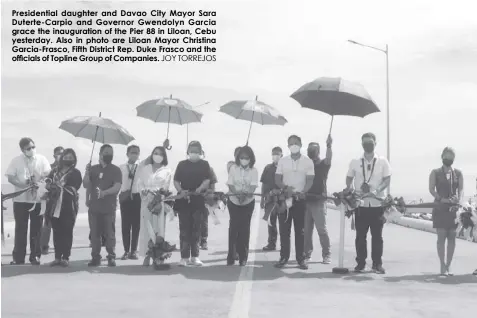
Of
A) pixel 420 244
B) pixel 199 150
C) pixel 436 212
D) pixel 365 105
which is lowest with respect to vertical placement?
pixel 420 244

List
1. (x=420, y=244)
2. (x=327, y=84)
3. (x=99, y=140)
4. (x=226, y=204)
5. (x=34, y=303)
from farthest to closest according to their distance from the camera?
1. (x=420, y=244)
2. (x=99, y=140)
3. (x=226, y=204)
4. (x=327, y=84)
5. (x=34, y=303)

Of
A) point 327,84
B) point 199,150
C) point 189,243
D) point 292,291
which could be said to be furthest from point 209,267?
point 327,84

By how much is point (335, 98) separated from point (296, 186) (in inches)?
60.3

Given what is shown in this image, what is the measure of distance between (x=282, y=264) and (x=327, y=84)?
9.41 feet

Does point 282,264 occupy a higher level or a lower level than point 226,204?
lower

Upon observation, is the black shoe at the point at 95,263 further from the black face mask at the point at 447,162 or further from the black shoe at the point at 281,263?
the black face mask at the point at 447,162

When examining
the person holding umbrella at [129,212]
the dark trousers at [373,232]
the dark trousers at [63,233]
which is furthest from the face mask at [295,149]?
the dark trousers at [63,233]

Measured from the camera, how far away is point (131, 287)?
8586 mm

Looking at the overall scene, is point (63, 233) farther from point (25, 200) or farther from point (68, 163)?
point (68, 163)

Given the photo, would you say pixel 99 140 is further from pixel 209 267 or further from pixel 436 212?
pixel 436 212

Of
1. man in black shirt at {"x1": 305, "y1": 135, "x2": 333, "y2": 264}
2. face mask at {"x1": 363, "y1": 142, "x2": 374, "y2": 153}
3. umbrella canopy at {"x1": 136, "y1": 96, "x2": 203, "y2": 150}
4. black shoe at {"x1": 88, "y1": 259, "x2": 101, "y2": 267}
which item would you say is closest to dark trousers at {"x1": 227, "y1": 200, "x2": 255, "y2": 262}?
man in black shirt at {"x1": 305, "y1": 135, "x2": 333, "y2": 264}

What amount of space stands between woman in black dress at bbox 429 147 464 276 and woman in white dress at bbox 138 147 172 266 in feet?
13.4

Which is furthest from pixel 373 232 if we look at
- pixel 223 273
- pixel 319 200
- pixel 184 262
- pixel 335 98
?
pixel 184 262

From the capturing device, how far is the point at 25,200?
10742 mm
